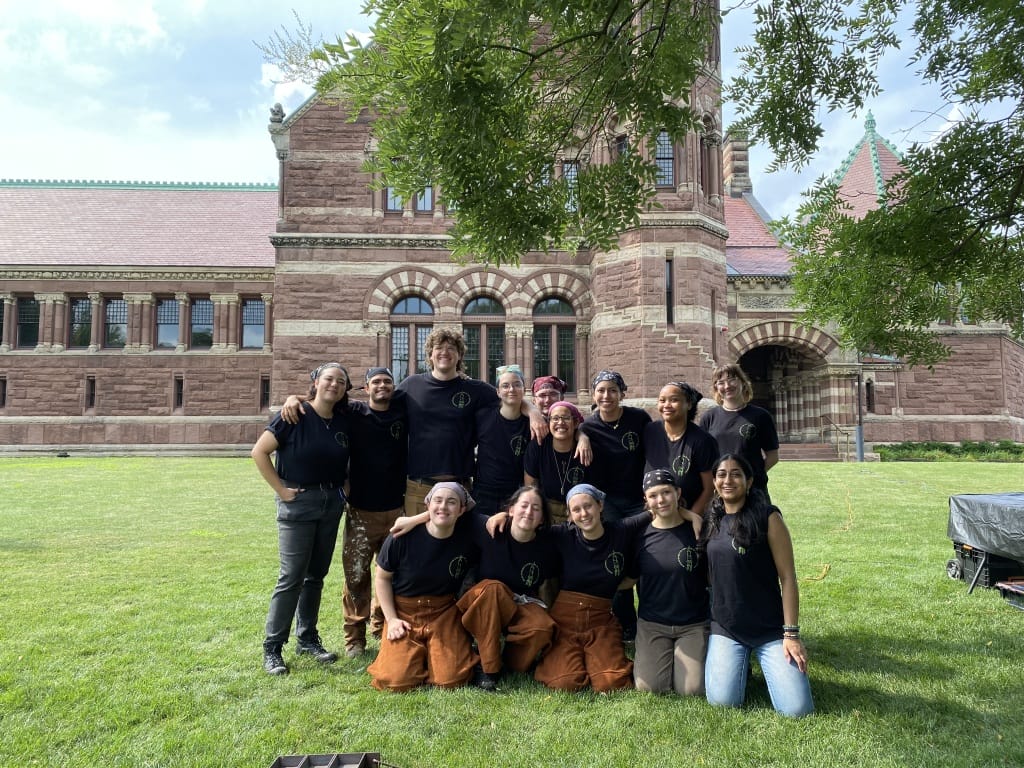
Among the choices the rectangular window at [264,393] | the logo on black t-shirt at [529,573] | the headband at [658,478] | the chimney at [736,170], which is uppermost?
the chimney at [736,170]

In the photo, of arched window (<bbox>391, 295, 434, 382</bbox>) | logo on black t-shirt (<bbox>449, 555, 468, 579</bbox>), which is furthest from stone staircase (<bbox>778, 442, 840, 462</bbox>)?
logo on black t-shirt (<bbox>449, 555, 468, 579</bbox>)

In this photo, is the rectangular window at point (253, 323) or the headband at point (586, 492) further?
the rectangular window at point (253, 323)

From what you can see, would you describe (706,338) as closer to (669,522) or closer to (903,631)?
(903,631)

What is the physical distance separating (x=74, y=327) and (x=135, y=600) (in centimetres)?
2386

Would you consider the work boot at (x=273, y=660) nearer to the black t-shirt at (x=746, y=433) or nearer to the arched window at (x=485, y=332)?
the black t-shirt at (x=746, y=433)

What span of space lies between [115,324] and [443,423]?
992 inches

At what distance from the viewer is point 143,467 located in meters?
17.8

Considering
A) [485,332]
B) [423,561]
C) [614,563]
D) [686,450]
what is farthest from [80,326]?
[686,450]

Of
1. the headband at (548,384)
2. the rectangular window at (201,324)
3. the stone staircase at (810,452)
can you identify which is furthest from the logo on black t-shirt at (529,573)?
the rectangular window at (201,324)

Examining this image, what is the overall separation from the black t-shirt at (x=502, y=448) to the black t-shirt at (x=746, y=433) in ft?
4.25

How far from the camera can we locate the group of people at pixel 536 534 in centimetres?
378

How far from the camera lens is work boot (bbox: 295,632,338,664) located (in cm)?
437

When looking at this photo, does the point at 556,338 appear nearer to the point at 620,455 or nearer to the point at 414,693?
the point at 620,455

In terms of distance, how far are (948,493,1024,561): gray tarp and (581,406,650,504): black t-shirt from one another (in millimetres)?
3443
